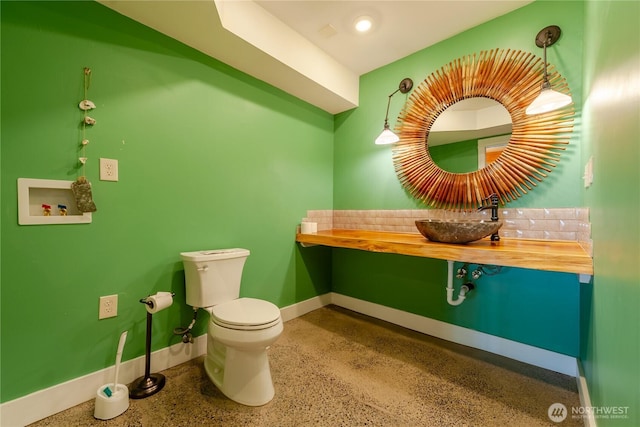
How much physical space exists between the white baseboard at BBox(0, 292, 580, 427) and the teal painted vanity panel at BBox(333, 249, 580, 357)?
52mm

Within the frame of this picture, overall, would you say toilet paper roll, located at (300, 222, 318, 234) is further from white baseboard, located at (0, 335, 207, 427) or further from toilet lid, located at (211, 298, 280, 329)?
white baseboard, located at (0, 335, 207, 427)

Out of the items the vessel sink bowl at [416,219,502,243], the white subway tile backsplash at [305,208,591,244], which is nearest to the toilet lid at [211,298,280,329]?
the vessel sink bowl at [416,219,502,243]

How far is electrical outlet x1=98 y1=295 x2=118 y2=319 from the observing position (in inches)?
55.2

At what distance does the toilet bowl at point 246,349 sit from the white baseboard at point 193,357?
18.1 inches

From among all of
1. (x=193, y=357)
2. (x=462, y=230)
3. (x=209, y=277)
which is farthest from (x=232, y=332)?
(x=462, y=230)

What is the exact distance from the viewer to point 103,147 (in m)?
1.41

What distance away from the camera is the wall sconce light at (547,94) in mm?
1356

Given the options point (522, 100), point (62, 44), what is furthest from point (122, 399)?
point (522, 100)

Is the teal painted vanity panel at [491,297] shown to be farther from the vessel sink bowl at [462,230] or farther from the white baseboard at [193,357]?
the vessel sink bowl at [462,230]

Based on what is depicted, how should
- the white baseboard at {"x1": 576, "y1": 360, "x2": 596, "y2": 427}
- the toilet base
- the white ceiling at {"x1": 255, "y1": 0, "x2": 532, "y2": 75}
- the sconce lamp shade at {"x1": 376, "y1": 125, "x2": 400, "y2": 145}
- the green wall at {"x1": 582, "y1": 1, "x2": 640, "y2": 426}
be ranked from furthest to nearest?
the sconce lamp shade at {"x1": 376, "y1": 125, "x2": 400, "y2": 145} → the white ceiling at {"x1": 255, "y1": 0, "x2": 532, "y2": 75} → the toilet base → the white baseboard at {"x1": 576, "y1": 360, "x2": 596, "y2": 427} → the green wall at {"x1": 582, "y1": 1, "x2": 640, "y2": 426}

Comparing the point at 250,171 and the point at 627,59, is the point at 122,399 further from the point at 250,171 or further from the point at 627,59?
the point at 627,59

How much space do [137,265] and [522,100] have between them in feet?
8.96

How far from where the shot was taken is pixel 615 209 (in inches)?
31.3

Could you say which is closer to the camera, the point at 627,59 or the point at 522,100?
the point at 627,59
